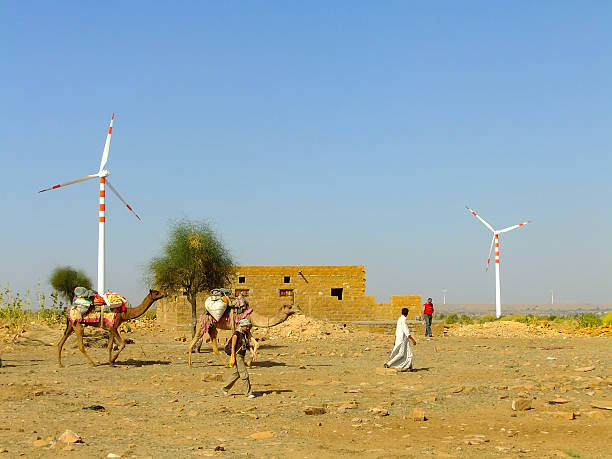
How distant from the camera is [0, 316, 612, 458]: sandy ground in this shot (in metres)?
8.84

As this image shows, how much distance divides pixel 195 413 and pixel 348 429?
99.1 inches

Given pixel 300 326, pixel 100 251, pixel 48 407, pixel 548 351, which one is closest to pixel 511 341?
pixel 548 351

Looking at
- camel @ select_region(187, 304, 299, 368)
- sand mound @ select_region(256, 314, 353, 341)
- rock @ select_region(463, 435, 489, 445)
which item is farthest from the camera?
sand mound @ select_region(256, 314, 353, 341)

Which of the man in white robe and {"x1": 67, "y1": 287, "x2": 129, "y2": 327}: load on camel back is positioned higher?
{"x1": 67, "y1": 287, "x2": 129, "y2": 327}: load on camel back

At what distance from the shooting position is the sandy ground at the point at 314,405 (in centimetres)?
884

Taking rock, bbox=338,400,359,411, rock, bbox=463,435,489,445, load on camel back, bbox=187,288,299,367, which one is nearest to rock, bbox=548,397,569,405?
rock, bbox=463,435,489,445

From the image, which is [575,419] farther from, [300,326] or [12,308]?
[12,308]

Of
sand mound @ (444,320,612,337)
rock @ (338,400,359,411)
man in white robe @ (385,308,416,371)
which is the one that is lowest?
sand mound @ (444,320,612,337)

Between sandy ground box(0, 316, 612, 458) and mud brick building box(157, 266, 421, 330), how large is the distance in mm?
15163

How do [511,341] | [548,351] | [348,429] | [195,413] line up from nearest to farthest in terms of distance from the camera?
[348,429] → [195,413] → [548,351] → [511,341]

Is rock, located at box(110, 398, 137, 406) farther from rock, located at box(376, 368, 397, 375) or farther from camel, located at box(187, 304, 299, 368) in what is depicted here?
rock, located at box(376, 368, 397, 375)

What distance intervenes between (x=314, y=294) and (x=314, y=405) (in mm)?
25397

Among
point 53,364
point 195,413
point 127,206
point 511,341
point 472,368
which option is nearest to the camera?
point 195,413

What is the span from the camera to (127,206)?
3438 centimetres
